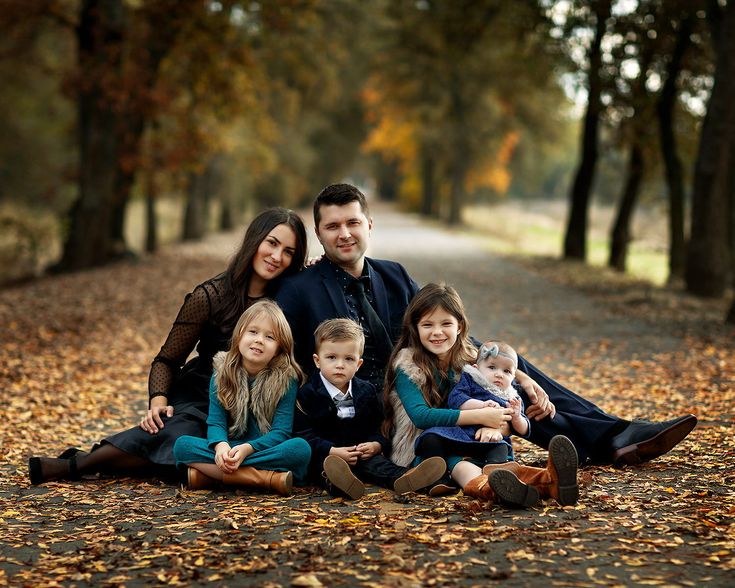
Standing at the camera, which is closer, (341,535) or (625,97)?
(341,535)

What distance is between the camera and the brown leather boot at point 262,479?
520 centimetres

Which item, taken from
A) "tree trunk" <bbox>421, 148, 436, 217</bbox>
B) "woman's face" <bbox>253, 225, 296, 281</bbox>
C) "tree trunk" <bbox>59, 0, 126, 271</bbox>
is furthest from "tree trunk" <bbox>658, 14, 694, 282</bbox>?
"tree trunk" <bbox>421, 148, 436, 217</bbox>

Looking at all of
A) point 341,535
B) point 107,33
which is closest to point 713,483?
point 341,535

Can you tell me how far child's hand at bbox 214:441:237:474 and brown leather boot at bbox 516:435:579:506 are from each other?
1.63 m

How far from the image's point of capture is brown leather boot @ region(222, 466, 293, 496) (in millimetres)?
5195

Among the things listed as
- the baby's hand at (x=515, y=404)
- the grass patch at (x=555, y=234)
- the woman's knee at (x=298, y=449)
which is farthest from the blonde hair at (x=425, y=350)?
the grass patch at (x=555, y=234)

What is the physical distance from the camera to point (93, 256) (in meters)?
19.4

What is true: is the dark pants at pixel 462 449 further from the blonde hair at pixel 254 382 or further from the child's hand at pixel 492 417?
the blonde hair at pixel 254 382

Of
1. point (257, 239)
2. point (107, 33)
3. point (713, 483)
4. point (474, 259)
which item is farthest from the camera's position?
point (474, 259)

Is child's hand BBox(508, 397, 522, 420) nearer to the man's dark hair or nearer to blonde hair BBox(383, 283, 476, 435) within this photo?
blonde hair BBox(383, 283, 476, 435)

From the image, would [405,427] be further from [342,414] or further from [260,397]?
[260,397]

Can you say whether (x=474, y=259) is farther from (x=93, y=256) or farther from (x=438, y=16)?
(x=93, y=256)

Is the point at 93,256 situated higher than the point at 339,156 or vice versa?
the point at 339,156

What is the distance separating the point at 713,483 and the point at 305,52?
2332 cm
